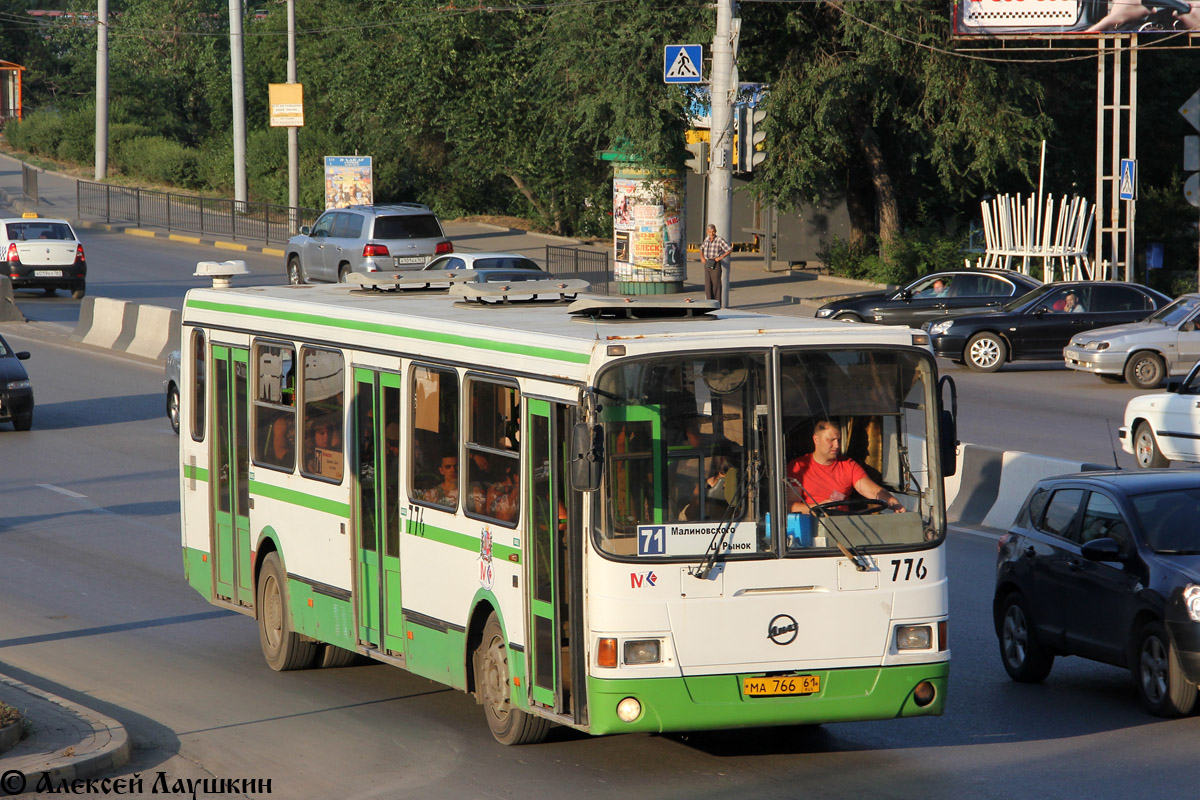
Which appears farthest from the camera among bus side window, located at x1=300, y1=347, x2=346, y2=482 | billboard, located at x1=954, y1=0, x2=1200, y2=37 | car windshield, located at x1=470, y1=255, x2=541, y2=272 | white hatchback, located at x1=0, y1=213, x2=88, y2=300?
white hatchback, located at x1=0, y1=213, x2=88, y2=300

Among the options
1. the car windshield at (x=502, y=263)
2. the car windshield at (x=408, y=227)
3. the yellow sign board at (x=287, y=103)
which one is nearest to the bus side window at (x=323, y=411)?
the car windshield at (x=502, y=263)

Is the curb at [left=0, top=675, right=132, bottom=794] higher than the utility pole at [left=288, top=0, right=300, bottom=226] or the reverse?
the reverse

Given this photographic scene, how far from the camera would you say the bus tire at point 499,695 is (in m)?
8.54

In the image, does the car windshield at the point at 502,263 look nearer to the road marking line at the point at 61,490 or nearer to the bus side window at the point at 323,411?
the road marking line at the point at 61,490

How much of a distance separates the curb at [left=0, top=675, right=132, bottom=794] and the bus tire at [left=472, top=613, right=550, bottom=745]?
193 cm

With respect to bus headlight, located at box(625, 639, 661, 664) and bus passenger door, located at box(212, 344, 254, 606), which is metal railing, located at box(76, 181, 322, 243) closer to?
bus passenger door, located at box(212, 344, 254, 606)

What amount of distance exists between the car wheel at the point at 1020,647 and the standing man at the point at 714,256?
1838 centimetres

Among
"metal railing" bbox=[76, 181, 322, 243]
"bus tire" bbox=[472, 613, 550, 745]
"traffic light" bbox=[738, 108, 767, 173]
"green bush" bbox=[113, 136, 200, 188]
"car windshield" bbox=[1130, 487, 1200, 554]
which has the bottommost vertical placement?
"bus tire" bbox=[472, 613, 550, 745]

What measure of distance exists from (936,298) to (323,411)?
2133 cm

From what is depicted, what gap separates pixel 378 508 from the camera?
31.8ft

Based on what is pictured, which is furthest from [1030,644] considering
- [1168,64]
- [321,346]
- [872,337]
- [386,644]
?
[1168,64]

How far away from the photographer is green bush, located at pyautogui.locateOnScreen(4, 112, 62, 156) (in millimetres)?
73312

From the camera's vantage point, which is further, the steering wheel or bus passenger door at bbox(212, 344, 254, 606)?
bus passenger door at bbox(212, 344, 254, 606)

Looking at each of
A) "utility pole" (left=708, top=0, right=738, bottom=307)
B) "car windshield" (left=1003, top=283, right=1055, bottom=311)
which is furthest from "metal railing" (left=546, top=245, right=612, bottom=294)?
"car windshield" (left=1003, top=283, right=1055, bottom=311)
